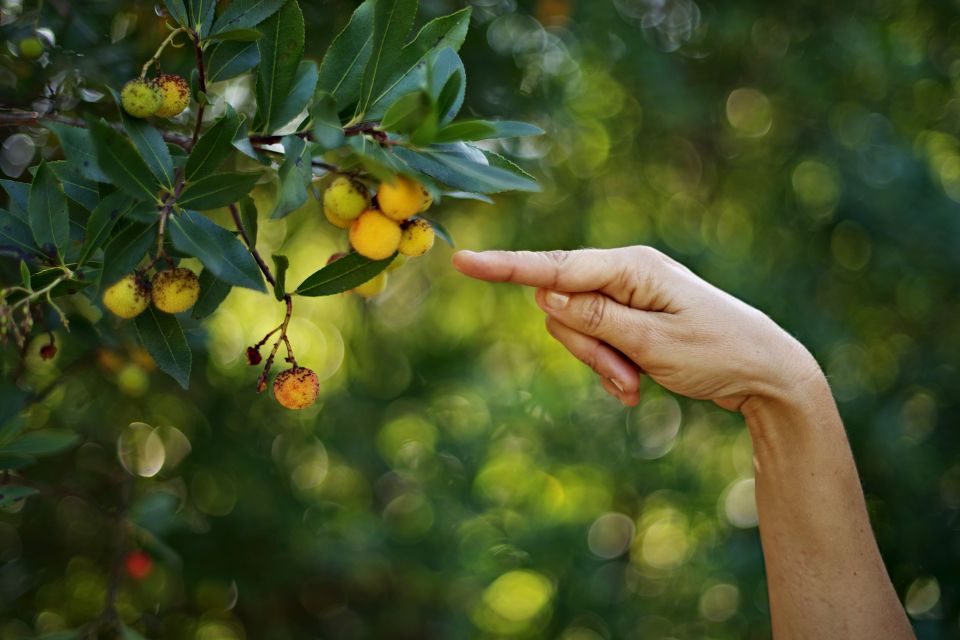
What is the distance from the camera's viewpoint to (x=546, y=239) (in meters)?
3.14

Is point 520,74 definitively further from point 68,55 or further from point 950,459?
point 950,459

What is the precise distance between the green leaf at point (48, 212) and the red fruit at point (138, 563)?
136cm

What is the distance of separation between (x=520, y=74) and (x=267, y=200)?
3.19ft

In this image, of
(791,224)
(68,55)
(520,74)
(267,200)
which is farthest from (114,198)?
(791,224)

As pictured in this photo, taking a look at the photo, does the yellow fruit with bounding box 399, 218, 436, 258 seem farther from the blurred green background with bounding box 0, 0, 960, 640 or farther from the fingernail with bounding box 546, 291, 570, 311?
the blurred green background with bounding box 0, 0, 960, 640

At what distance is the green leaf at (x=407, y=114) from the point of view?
89 cm

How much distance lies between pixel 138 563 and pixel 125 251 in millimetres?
1474

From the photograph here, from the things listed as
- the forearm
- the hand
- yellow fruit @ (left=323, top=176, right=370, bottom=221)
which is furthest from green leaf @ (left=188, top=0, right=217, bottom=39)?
the forearm

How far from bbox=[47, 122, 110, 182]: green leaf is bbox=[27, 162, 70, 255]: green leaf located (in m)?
0.12

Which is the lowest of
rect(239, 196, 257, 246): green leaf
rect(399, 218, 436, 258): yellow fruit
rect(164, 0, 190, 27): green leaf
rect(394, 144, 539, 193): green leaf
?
rect(239, 196, 257, 246): green leaf

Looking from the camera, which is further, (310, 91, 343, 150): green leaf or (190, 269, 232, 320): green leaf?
(190, 269, 232, 320): green leaf

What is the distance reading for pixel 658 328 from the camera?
138 centimetres

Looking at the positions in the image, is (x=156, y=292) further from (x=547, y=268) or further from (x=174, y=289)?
(x=547, y=268)

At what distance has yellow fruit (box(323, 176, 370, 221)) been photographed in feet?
3.29
